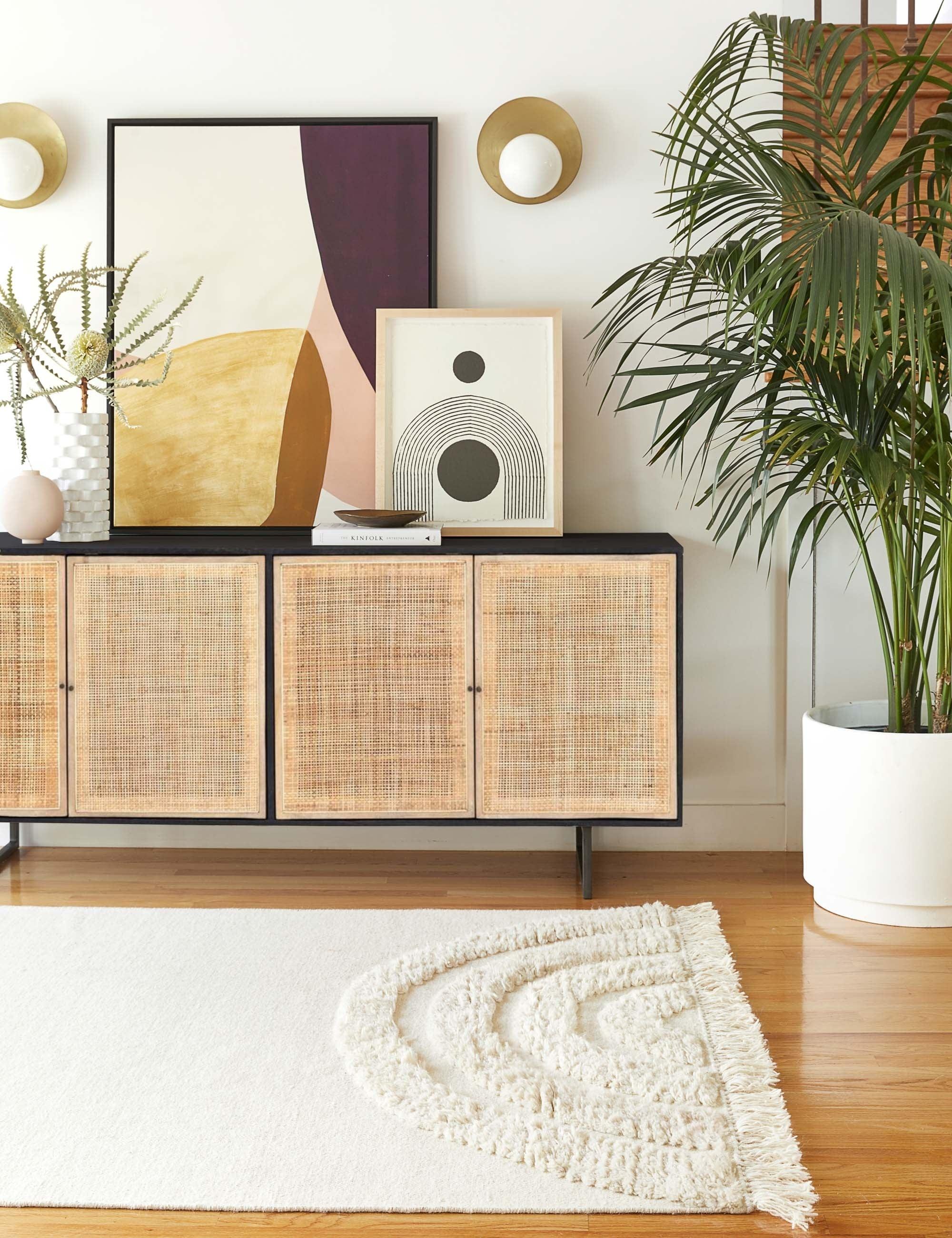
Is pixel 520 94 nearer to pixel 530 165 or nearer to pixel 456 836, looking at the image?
pixel 530 165

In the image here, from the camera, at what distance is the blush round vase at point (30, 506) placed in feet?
8.52

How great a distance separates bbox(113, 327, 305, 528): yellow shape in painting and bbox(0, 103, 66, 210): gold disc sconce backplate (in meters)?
0.52

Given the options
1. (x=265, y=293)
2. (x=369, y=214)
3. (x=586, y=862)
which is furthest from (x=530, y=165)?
(x=586, y=862)

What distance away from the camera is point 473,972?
216 cm

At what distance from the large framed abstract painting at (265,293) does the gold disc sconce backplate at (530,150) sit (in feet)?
0.50

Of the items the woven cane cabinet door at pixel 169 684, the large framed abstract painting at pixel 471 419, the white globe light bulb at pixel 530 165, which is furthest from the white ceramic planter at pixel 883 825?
the white globe light bulb at pixel 530 165

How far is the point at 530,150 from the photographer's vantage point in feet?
9.09

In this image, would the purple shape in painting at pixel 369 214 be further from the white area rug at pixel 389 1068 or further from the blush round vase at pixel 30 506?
the white area rug at pixel 389 1068

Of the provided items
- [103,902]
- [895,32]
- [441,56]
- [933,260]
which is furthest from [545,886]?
[895,32]

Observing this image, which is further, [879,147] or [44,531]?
[44,531]

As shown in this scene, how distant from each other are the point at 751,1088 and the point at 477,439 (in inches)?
66.4

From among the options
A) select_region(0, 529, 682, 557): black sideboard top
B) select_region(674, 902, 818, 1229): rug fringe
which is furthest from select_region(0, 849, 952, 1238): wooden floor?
select_region(0, 529, 682, 557): black sideboard top

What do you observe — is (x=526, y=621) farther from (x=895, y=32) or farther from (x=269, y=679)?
(x=895, y=32)

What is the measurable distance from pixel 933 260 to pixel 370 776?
157cm
